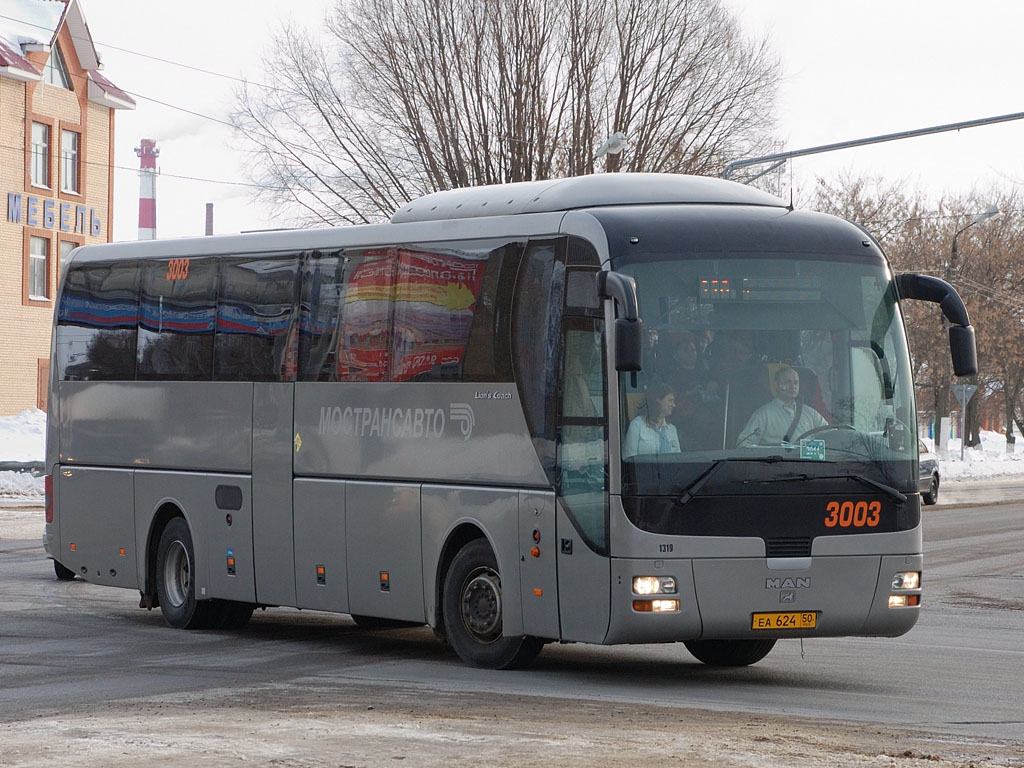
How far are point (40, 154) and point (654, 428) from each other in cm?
4444

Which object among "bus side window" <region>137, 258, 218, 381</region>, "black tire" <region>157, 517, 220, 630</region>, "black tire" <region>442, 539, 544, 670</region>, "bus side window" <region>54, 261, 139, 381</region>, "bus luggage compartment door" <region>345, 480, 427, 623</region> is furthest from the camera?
"bus side window" <region>54, 261, 139, 381</region>

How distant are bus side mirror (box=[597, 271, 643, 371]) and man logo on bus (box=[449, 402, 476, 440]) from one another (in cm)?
188

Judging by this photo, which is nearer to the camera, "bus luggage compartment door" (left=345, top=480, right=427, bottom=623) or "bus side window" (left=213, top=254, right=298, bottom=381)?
"bus luggage compartment door" (left=345, top=480, right=427, bottom=623)

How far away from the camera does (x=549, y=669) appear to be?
12203 mm

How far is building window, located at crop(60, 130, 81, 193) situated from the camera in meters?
53.2

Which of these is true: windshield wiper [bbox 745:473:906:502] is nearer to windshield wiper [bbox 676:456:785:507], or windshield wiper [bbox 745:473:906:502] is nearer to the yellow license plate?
windshield wiper [bbox 676:456:785:507]

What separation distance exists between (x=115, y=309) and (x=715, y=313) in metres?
7.49

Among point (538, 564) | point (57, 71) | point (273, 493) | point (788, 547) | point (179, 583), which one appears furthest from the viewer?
point (57, 71)

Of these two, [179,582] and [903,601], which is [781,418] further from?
[179,582]

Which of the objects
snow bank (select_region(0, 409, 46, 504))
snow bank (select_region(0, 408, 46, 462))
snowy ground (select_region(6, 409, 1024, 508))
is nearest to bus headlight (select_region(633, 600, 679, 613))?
snowy ground (select_region(6, 409, 1024, 508))

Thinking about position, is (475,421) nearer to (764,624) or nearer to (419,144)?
(764,624)

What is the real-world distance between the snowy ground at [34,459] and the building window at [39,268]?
416 cm

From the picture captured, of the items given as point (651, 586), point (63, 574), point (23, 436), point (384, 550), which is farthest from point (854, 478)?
point (23, 436)

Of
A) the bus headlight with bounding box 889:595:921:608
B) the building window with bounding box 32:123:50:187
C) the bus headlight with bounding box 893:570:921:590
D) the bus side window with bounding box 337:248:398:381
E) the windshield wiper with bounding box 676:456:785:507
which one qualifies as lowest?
the bus headlight with bounding box 889:595:921:608
